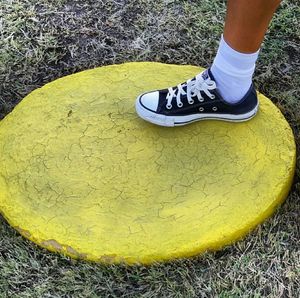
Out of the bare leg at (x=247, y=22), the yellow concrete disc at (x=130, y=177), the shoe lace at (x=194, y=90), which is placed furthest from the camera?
the shoe lace at (x=194, y=90)

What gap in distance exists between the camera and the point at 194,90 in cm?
191

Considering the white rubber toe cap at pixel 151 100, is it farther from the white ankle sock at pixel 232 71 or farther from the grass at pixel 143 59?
the grass at pixel 143 59

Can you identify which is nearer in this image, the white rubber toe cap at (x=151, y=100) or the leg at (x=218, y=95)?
Result: the leg at (x=218, y=95)

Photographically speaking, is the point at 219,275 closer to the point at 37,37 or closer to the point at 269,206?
the point at 269,206

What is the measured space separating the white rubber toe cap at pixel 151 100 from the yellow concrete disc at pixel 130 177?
68mm

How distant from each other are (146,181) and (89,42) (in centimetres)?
84

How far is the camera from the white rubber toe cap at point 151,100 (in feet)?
6.33

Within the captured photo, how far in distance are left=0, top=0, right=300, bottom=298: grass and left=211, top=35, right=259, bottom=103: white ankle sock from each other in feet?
1.02

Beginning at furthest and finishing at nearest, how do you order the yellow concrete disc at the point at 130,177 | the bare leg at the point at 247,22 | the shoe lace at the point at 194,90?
the shoe lace at the point at 194,90
the yellow concrete disc at the point at 130,177
the bare leg at the point at 247,22

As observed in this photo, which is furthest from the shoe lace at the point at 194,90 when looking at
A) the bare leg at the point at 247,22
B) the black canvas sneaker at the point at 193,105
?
the bare leg at the point at 247,22

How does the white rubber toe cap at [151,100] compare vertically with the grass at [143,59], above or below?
above

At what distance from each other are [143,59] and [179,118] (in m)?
0.55

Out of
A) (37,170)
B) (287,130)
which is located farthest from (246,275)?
(37,170)

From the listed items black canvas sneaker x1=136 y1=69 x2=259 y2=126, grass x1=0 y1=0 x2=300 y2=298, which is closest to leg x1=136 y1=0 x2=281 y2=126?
black canvas sneaker x1=136 y1=69 x2=259 y2=126
